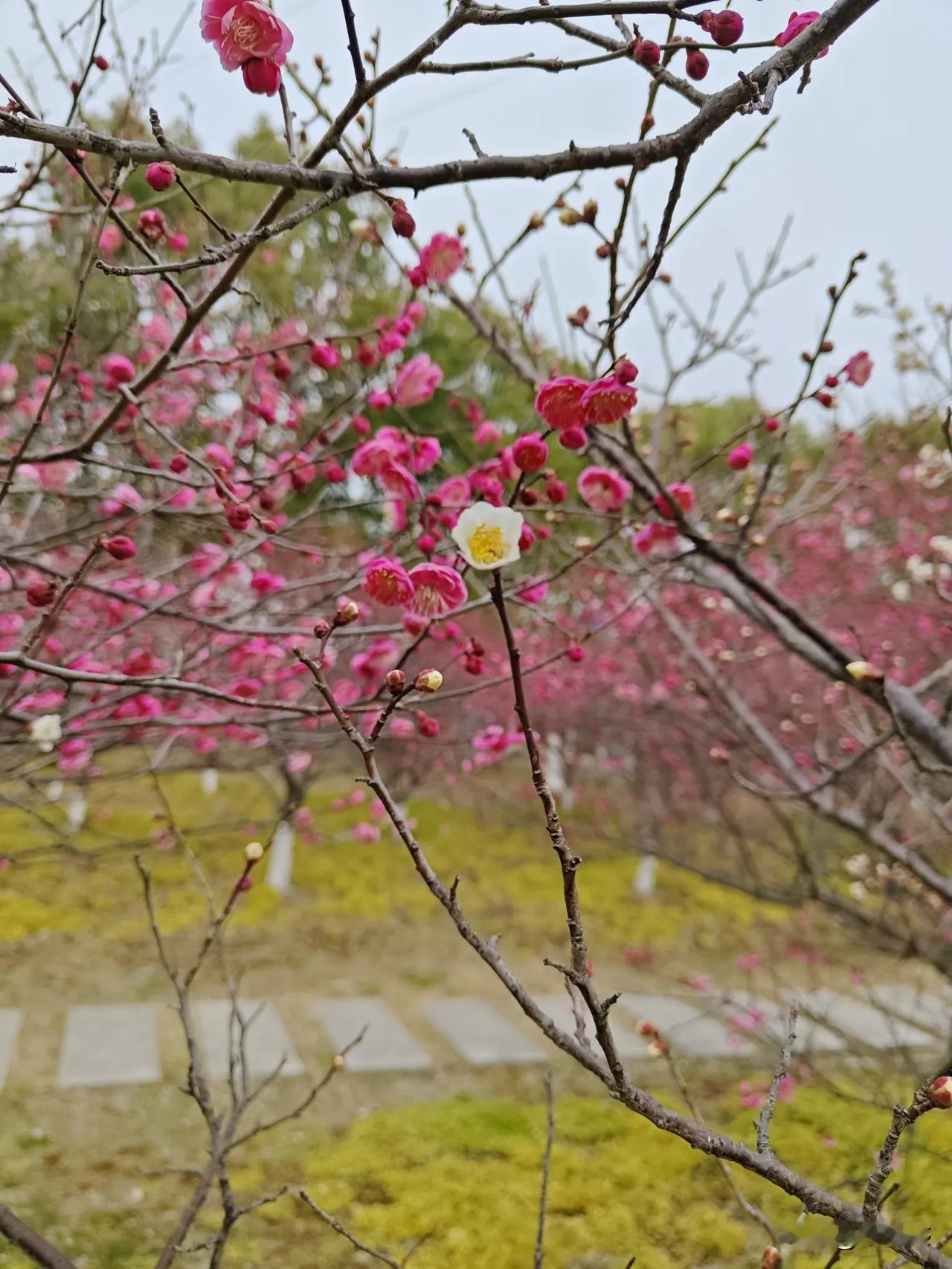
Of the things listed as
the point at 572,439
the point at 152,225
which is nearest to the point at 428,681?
the point at 572,439

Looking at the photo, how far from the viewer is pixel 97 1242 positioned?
2.74 meters

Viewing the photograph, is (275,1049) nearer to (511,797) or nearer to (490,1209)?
(490,1209)

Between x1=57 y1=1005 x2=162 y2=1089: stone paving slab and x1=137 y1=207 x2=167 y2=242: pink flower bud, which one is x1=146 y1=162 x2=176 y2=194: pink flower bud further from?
x1=57 y1=1005 x2=162 y2=1089: stone paving slab

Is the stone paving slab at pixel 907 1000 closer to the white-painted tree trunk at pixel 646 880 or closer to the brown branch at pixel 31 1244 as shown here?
the white-painted tree trunk at pixel 646 880

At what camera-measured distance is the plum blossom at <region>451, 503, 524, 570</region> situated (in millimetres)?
1124

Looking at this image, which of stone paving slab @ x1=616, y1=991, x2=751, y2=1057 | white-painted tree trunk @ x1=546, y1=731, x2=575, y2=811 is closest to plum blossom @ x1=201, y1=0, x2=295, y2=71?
stone paving slab @ x1=616, y1=991, x2=751, y2=1057

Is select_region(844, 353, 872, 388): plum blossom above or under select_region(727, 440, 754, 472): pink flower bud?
above

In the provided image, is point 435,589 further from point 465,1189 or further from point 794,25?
point 465,1189

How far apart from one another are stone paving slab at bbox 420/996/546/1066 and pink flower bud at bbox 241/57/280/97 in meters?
4.42

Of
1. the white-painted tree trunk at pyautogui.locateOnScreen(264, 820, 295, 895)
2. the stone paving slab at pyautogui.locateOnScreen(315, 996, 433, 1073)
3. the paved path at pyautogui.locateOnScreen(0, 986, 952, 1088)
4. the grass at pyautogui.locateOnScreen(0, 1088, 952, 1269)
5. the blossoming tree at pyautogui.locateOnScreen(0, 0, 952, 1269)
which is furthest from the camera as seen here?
the white-painted tree trunk at pyautogui.locateOnScreen(264, 820, 295, 895)

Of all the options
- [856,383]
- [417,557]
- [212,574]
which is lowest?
[417,557]

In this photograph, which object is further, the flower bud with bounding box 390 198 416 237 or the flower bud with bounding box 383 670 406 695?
the flower bud with bounding box 390 198 416 237

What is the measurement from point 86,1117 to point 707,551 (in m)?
3.44

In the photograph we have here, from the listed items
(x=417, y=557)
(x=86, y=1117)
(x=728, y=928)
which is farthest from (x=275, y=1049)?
(x=728, y=928)
